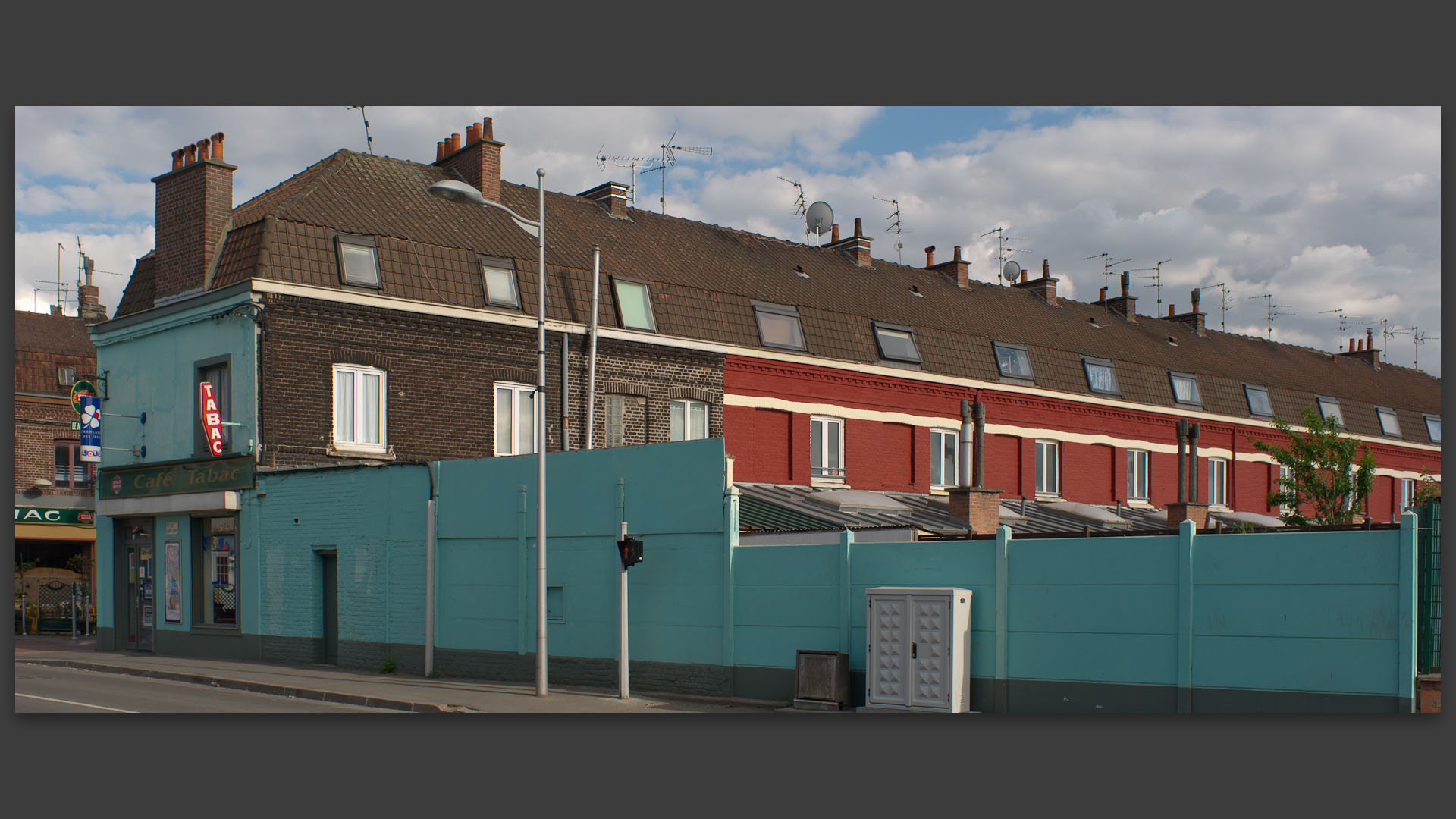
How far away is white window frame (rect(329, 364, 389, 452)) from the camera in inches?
995

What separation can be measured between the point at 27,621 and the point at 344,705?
81.3ft

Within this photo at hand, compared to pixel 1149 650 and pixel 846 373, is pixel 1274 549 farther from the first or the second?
pixel 846 373

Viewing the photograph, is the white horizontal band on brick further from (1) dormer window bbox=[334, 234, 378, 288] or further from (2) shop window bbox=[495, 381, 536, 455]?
(2) shop window bbox=[495, 381, 536, 455]

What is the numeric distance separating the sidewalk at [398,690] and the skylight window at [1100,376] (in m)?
23.0

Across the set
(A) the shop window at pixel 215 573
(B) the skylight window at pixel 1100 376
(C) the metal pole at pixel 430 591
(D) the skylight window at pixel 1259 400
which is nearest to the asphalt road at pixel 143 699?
(C) the metal pole at pixel 430 591

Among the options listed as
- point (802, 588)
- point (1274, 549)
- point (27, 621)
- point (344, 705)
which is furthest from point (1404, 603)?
point (27, 621)

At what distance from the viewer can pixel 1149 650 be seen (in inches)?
598

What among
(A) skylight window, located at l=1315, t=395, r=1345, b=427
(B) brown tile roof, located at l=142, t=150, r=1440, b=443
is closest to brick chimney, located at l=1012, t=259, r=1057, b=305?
(B) brown tile roof, located at l=142, t=150, r=1440, b=443

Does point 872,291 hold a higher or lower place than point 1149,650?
higher

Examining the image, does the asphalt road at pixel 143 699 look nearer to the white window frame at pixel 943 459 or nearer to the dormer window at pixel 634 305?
the dormer window at pixel 634 305

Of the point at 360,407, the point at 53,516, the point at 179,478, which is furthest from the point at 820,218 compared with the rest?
the point at 53,516

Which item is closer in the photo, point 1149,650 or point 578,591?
point 1149,650

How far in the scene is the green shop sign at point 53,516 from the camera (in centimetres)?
3975

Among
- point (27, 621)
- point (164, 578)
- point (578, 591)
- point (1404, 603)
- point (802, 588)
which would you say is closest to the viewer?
point (1404, 603)
